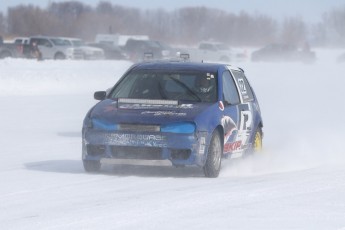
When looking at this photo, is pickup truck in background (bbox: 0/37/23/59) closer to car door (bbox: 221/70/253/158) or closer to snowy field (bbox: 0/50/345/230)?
snowy field (bbox: 0/50/345/230)

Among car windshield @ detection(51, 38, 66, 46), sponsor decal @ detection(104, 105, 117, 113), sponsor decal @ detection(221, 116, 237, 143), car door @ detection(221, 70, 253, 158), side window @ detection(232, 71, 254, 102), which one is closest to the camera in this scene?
sponsor decal @ detection(104, 105, 117, 113)

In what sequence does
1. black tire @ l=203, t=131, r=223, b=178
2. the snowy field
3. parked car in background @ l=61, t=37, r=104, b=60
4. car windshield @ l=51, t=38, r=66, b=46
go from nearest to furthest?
1. the snowy field
2. black tire @ l=203, t=131, r=223, b=178
3. parked car in background @ l=61, t=37, r=104, b=60
4. car windshield @ l=51, t=38, r=66, b=46

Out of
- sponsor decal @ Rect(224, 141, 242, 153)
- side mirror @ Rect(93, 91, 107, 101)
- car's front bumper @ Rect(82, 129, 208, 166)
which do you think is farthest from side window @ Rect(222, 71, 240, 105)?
side mirror @ Rect(93, 91, 107, 101)

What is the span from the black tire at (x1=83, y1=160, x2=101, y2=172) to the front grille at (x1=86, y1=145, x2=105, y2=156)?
0.19 meters

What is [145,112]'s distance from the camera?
37.9 feet

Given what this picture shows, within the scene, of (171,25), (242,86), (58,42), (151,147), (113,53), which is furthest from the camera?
(171,25)

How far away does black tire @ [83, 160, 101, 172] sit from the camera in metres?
11.7

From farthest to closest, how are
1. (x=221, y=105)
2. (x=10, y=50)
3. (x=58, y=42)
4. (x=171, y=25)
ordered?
(x=171, y=25) < (x=58, y=42) < (x=10, y=50) < (x=221, y=105)

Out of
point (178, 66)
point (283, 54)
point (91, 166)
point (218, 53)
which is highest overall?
point (178, 66)

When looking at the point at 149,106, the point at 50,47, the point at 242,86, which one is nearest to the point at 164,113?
the point at 149,106

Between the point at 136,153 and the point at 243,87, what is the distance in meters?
2.49

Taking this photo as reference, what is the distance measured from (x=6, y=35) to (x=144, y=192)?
79072mm

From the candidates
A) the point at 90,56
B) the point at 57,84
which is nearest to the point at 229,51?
the point at 90,56

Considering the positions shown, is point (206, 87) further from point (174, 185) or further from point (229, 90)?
point (174, 185)
